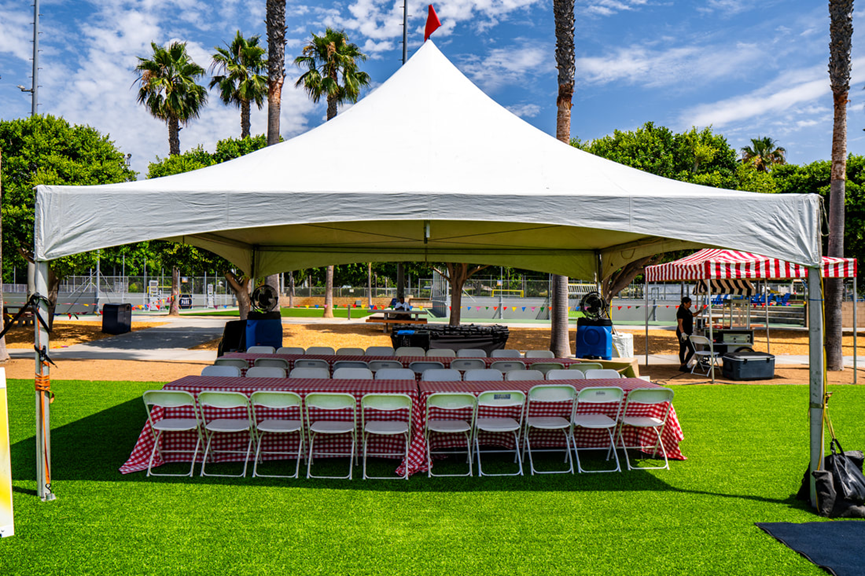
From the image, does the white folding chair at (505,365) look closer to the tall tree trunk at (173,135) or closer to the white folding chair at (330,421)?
the white folding chair at (330,421)

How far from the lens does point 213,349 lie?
14547mm

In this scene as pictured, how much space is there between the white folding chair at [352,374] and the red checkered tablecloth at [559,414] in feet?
2.09

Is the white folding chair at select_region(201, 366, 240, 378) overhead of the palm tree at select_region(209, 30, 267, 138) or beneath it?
beneath

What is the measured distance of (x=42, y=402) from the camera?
4.13 meters

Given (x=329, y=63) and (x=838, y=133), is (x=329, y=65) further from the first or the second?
(x=838, y=133)

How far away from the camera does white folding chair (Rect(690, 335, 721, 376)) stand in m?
10.8

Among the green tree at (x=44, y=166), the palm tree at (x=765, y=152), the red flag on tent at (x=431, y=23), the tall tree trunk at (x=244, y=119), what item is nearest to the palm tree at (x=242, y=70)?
the tall tree trunk at (x=244, y=119)

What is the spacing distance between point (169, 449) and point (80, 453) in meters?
1.05

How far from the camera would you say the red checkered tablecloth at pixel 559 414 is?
16.2ft

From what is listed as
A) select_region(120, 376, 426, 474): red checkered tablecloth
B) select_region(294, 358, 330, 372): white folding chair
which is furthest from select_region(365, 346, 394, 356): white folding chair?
select_region(120, 376, 426, 474): red checkered tablecloth

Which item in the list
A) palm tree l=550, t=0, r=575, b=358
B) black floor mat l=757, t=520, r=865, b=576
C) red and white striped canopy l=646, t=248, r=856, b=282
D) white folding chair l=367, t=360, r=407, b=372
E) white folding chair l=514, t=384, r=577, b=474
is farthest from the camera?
palm tree l=550, t=0, r=575, b=358

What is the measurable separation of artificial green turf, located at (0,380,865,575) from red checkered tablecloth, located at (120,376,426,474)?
0.67ft

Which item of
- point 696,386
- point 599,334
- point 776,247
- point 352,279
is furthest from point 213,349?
point 352,279

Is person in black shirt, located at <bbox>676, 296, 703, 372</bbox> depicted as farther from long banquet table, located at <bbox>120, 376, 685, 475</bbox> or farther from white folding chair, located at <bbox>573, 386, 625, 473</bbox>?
white folding chair, located at <bbox>573, 386, 625, 473</bbox>
